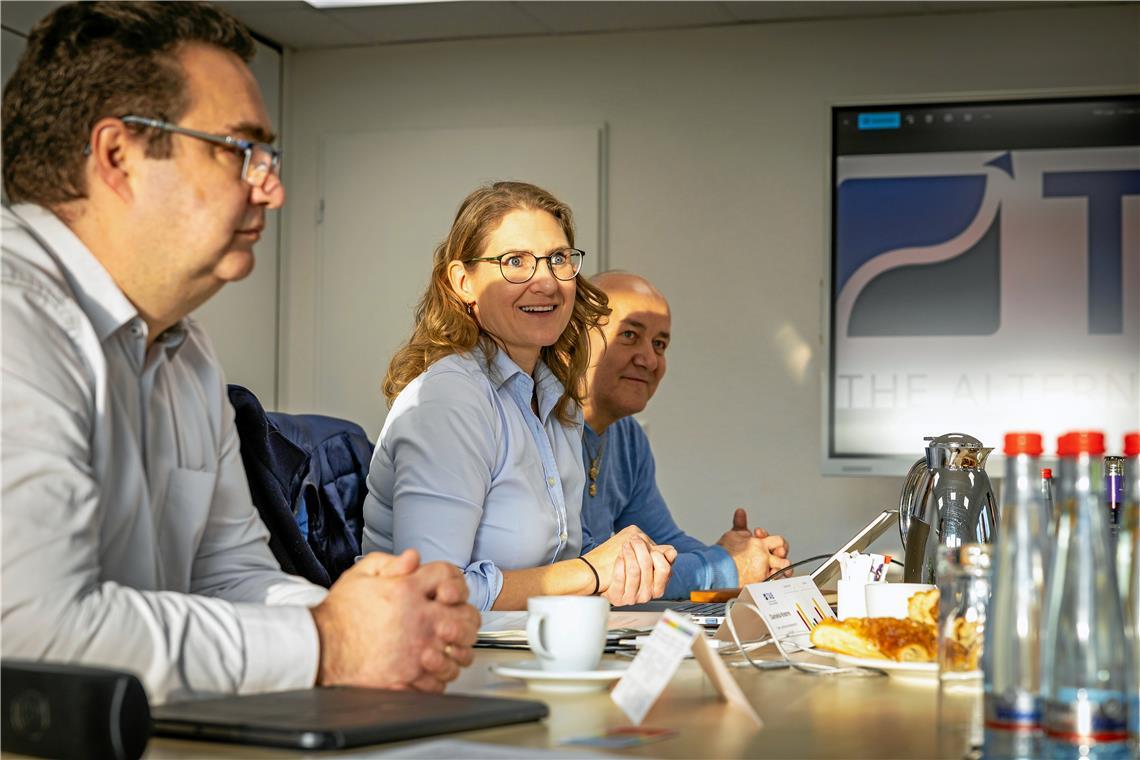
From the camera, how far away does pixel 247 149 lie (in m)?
1.35

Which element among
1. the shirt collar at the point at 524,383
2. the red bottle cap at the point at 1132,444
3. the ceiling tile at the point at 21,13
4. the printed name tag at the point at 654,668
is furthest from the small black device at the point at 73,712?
the ceiling tile at the point at 21,13

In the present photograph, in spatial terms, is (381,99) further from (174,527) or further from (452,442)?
(174,527)

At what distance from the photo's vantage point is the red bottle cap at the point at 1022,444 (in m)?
0.94

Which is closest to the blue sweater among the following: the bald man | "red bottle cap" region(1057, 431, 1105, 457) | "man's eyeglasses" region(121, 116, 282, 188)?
the bald man

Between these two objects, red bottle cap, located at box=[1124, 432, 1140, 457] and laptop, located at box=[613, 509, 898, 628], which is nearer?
red bottle cap, located at box=[1124, 432, 1140, 457]

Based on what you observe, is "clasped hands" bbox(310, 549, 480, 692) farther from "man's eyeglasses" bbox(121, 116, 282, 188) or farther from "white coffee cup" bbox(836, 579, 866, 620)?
"white coffee cup" bbox(836, 579, 866, 620)

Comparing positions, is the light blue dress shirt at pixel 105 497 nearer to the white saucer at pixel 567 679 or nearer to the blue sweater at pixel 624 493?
the white saucer at pixel 567 679

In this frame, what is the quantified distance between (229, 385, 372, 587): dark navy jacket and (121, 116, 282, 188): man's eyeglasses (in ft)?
2.07

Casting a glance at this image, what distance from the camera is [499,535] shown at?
226cm

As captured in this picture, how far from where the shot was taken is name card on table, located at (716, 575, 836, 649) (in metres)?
1.55

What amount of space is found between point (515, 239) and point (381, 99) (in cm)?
286

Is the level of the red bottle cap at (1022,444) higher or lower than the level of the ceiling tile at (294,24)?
lower

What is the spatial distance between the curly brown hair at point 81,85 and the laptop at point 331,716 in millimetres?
548

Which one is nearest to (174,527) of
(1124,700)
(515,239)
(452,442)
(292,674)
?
(292,674)
